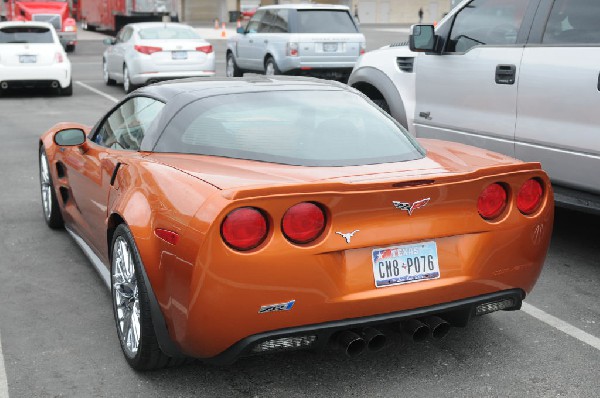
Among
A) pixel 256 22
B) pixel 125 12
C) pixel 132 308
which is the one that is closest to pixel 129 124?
pixel 132 308

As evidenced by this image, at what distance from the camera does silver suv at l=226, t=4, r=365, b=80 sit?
56.9 feet

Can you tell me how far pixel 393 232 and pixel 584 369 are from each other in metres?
1.27

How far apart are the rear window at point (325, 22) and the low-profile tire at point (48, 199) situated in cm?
1116

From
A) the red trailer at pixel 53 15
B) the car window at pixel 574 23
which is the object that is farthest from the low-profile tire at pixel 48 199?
the red trailer at pixel 53 15

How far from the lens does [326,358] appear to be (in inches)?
167

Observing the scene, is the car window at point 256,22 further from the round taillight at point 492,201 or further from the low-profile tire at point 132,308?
the round taillight at point 492,201

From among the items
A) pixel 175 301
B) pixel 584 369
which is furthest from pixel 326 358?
pixel 584 369

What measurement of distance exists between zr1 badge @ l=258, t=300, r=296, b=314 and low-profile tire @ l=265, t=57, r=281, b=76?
14.4 metres

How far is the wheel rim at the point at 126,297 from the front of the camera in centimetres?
404

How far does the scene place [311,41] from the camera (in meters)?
17.3

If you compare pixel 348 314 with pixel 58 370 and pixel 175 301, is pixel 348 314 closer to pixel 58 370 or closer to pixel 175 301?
pixel 175 301

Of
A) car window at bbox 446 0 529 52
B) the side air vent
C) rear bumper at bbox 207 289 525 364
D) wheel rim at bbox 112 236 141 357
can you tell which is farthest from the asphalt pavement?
the side air vent

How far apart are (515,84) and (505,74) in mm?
133

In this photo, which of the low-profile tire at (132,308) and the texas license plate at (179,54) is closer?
the low-profile tire at (132,308)
